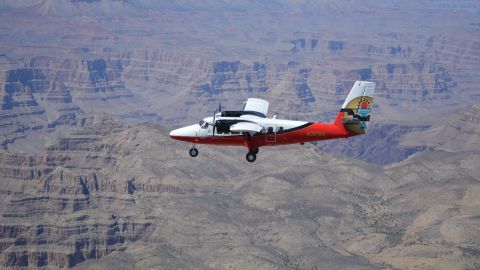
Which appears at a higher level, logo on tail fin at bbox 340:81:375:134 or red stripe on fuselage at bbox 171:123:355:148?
logo on tail fin at bbox 340:81:375:134

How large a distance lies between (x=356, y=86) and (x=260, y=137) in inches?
504

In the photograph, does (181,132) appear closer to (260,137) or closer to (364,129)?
(260,137)

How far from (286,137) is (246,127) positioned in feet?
23.5

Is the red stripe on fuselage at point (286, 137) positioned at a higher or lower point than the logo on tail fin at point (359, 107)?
lower

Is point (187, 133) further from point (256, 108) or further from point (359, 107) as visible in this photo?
point (359, 107)

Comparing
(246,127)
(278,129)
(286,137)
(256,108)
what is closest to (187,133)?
(246,127)

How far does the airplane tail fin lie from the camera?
114688 millimetres

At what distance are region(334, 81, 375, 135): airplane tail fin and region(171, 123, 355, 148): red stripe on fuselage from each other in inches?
35.5

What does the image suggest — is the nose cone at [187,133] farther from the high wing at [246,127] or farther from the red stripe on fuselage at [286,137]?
the high wing at [246,127]

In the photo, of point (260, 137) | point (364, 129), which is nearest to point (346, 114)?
point (364, 129)

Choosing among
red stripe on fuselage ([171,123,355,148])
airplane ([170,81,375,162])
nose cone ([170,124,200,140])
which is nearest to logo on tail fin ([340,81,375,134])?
airplane ([170,81,375,162])

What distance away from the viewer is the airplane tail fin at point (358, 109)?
115 meters

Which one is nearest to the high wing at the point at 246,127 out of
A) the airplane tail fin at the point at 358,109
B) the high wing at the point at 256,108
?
the high wing at the point at 256,108

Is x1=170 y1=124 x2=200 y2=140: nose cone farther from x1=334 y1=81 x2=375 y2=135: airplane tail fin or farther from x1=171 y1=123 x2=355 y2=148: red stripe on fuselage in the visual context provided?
x1=334 y1=81 x2=375 y2=135: airplane tail fin
